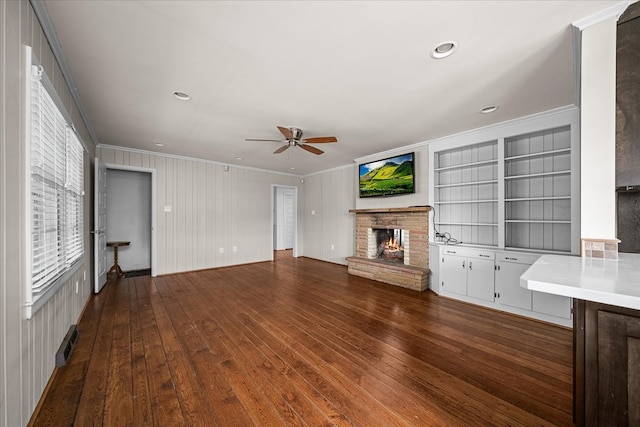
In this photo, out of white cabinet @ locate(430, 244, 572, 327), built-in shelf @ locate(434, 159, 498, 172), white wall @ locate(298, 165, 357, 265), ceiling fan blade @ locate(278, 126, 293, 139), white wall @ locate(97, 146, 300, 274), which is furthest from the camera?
white wall @ locate(298, 165, 357, 265)

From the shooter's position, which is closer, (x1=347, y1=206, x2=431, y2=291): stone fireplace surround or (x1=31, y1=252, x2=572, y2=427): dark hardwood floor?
(x1=31, y1=252, x2=572, y2=427): dark hardwood floor

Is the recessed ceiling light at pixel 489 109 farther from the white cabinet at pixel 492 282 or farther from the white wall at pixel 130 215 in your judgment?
the white wall at pixel 130 215

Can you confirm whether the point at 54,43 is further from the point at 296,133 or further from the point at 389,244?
the point at 389,244

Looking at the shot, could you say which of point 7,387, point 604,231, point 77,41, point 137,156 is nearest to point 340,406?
point 7,387

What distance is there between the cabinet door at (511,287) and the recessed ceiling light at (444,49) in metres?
2.67

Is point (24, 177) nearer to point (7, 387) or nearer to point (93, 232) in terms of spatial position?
point (7, 387)

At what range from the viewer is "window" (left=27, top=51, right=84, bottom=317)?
1523mm

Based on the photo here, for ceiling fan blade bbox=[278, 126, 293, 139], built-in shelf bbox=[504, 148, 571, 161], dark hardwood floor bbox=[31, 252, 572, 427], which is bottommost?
dark hardwood floor bbox=[31, 252, 572, 427]

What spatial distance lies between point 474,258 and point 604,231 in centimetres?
208

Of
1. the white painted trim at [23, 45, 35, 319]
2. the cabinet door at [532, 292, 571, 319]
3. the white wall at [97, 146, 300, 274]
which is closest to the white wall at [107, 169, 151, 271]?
the white wall at [97, 146, 300, 274]

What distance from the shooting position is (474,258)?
354 centimetres

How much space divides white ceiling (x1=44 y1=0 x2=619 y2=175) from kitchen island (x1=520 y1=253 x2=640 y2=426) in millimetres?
1619

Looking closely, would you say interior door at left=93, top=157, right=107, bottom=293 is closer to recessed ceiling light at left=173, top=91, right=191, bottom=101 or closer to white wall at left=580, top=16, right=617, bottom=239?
recessed ceiling light at left=173, top=91, right=191, bottom=101

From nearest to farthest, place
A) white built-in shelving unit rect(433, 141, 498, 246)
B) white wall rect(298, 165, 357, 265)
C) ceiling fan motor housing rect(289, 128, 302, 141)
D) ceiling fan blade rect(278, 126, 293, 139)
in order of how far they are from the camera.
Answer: ceiling fan blade rect(278, 126, 293, 139), ceiling fan motor housing rect(289, 128, 302, 141), white built-in shelving unit rect(433, 141, 498, 246), white wall rect(298, 165, 357, 265)
